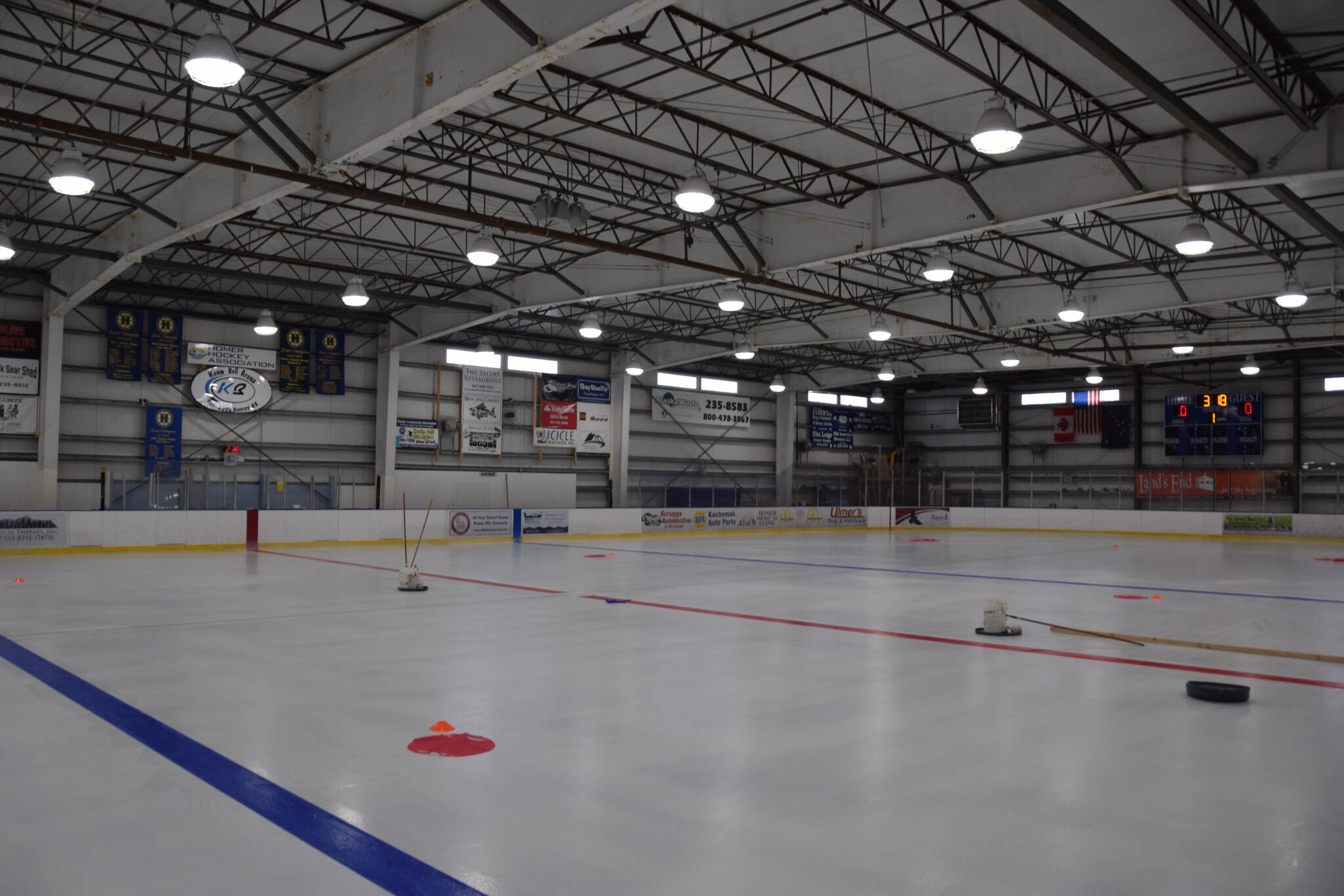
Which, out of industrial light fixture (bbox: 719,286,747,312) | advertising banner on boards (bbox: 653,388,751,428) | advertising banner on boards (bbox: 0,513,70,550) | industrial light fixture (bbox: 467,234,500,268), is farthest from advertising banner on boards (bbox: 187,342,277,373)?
industrial light fixture (bbox: 719,286,747,312)

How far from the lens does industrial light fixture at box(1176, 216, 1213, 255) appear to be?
16531mm

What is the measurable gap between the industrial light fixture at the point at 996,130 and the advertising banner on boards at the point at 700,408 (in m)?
33.0

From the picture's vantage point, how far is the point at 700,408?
46344mm

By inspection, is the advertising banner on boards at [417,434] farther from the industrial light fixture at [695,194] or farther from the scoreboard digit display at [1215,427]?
the scoreboard digit display at [1215,427]

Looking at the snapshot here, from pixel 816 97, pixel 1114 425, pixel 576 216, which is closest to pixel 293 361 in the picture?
pixel 576 216

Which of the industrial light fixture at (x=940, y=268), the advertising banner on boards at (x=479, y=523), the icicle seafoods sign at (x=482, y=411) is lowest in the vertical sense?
the advertising banner on boards at (x=479, y=523)

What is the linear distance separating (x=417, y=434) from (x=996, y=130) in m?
29.1

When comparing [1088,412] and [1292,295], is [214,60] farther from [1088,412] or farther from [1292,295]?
[1088,412]

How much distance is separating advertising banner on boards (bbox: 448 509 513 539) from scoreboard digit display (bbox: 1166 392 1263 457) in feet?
107

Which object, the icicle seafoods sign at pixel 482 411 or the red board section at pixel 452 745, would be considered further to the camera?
the icicle seafoods sign at pixel 482 411

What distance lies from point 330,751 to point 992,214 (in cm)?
1718

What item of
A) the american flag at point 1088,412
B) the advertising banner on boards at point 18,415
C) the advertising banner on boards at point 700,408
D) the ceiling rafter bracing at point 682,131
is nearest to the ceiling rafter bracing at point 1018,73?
the ceiling rafter bracing at point 682,131

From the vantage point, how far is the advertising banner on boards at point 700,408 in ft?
147

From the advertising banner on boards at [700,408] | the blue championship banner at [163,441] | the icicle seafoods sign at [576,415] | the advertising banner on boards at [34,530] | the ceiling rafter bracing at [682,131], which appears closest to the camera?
the ceiling rafter bracing at [682,131]
